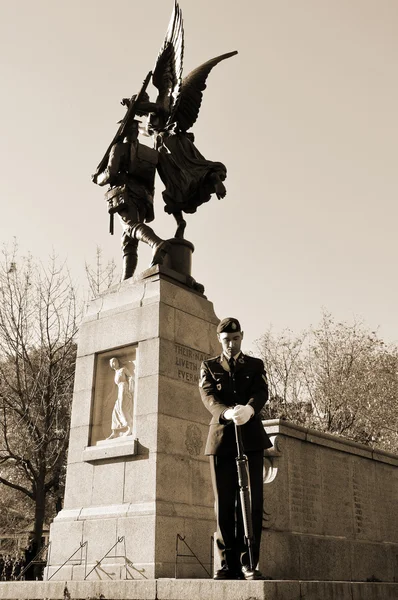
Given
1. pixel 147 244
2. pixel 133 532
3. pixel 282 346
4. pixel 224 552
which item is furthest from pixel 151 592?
pixel 282 346

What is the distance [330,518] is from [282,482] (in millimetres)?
1392

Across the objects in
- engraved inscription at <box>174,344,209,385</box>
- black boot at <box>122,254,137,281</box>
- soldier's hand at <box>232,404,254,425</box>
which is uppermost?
black boot at <box>122,254,137,281</box>

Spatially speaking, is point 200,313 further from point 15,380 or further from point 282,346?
point 282,346

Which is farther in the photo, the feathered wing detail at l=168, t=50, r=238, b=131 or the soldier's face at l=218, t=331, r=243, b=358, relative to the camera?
the feathered wing detail at l=168, t=50, r=238, b=131

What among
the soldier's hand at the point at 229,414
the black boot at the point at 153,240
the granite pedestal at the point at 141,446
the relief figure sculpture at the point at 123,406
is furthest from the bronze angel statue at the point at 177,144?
the soldier's hand at the point at 229,414

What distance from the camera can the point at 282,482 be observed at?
8031mm

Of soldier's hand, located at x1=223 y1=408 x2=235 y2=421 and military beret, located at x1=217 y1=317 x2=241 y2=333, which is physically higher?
military beret, located at x1=217 y1=317 x2=241 y2=333

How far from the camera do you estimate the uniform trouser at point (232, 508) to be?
17.5 feet

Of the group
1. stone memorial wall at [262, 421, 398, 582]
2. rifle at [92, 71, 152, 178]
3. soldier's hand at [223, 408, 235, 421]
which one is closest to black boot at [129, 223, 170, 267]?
rifle at [92, 71, 152, 178]

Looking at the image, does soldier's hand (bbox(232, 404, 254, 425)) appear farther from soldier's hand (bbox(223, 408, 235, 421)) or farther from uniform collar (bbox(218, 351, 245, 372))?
uniform collar (bbox(218, 351, 245, 372))

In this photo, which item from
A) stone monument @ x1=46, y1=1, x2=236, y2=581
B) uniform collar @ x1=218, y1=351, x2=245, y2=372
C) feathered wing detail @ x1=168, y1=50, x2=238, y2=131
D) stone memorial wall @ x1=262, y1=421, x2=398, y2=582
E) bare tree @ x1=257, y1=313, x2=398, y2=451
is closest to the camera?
uniform collar @ x1=218, y1=351, x2=245, y2=372

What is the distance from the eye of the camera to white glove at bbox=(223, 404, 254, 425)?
5281 mm

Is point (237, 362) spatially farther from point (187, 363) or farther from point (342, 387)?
point (342, 387)

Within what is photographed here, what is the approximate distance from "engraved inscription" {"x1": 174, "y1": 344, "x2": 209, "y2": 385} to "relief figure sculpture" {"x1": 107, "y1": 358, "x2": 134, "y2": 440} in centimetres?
72
